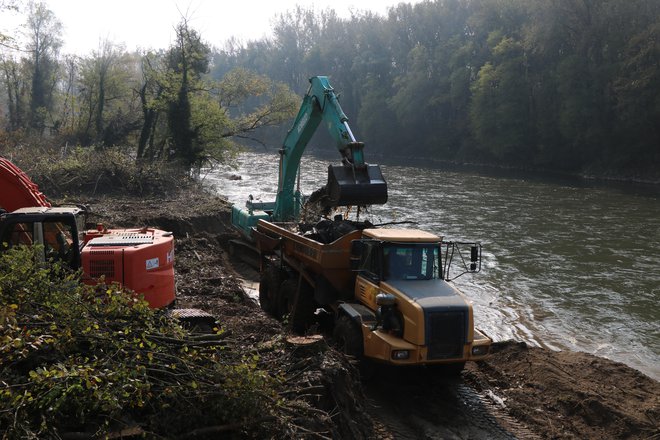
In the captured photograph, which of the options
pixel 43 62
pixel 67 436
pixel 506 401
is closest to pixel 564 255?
pixel 506 401

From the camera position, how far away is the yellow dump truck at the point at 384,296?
8.50m

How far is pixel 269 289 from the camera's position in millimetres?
12828

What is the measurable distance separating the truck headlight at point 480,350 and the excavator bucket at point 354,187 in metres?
3.76

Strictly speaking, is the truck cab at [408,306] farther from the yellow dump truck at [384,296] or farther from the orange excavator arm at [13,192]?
the orange excavator arm at [13,192]

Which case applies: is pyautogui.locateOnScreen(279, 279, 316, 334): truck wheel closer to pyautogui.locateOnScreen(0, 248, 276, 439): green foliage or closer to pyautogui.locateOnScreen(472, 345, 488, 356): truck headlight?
pyautogui.locateOnScreen(472, 345, 488, 356): truck headlight

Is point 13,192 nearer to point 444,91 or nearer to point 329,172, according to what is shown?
point 329,172

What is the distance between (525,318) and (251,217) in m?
7.94

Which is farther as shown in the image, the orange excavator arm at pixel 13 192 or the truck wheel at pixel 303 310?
the truck wheel at pixel 303 310

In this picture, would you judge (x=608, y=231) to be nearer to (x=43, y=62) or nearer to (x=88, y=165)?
(x=88, y=165)

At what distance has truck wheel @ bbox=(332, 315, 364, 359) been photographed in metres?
8.95

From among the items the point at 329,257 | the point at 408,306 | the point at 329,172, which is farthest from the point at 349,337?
the point at 329,172

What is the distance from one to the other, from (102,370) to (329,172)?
7.24 m

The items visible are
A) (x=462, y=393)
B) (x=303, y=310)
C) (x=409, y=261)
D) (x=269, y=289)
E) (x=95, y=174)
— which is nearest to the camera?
(x=462, y=393)

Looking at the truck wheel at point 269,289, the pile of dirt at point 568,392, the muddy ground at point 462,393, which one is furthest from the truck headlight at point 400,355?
the truck wheel at point 269,289
